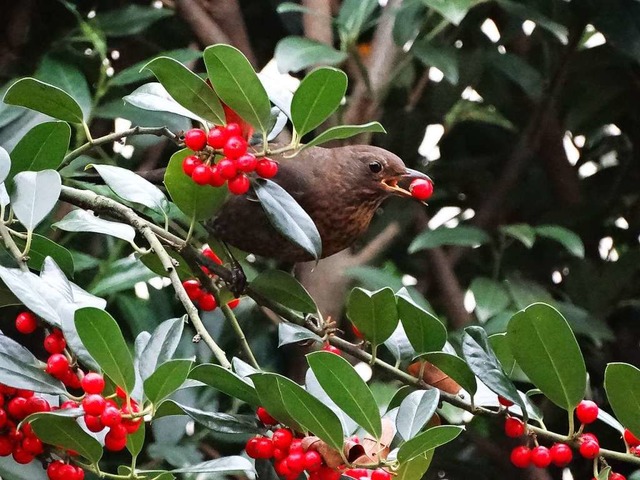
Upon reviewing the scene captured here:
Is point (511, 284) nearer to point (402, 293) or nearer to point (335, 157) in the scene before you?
point (335, 157)

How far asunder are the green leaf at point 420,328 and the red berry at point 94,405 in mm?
279

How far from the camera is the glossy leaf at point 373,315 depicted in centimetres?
85

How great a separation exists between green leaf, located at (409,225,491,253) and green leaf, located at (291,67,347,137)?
777 mm

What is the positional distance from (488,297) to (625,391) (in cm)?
79

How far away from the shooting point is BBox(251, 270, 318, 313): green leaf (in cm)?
98

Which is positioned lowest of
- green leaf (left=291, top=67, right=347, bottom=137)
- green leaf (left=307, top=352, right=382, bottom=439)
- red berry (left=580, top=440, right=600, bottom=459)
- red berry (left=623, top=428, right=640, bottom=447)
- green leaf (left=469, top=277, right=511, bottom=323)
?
green leaf (left=469, top=277, right=511, bottom=323)

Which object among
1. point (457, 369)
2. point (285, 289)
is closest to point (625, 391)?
point (457, 369)

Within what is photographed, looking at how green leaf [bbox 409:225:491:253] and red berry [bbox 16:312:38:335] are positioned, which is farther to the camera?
green leaf [bbox 409:225:491:253]

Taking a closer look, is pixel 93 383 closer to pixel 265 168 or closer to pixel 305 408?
pixel 305 408

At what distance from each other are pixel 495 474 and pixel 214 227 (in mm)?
838

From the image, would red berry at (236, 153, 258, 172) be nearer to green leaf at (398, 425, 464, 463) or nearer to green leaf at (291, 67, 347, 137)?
green leaf at (291, 67, 347, 137)

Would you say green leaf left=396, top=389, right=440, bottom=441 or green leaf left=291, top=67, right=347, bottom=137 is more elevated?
green leaf left=291, top=67, right=347, bottom=137

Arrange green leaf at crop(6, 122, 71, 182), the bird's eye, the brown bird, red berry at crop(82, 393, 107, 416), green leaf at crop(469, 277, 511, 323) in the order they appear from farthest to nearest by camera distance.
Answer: green leaf at crop(469, 277, 511, 323)
the bird's eye
the brown bird
green leaf at crop(6, 122, 71, 182)
red berry at crop(82, 393, 107, 416)

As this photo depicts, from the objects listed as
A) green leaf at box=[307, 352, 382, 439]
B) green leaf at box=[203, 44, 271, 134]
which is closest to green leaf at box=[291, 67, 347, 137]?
green leaf at box=[203, 44, 271, 134]
